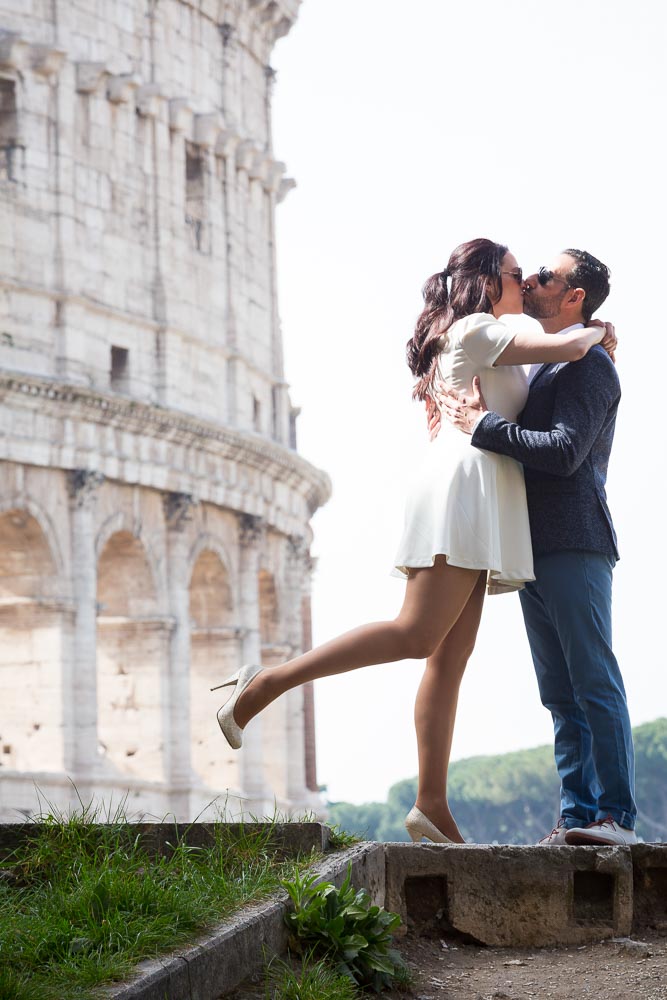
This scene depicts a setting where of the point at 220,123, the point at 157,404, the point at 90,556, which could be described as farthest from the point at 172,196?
the point at 90,556

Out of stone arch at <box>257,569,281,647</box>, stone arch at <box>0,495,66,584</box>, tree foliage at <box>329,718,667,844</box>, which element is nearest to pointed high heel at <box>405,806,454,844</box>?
stone arch at <box>0,495,66,584</box>

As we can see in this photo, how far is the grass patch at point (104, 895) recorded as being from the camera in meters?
4.36

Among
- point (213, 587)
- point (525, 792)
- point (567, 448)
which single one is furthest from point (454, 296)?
point (525, 792)

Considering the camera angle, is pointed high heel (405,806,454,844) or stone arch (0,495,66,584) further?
stone arch (0,495,66,584)

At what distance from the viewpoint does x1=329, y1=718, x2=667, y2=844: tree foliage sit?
2965 inches

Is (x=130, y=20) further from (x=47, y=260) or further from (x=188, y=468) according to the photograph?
(x=188, y=468)

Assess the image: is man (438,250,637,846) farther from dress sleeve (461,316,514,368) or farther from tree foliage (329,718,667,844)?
tree foliage (329,718,667,844)

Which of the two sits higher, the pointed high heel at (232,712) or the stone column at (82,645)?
the stone column at (82,645)

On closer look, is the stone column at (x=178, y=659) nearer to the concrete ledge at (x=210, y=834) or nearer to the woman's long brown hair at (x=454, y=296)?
the woman's long brown hair at (x=454, y=296)

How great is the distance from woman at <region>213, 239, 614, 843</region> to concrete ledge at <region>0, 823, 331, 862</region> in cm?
51

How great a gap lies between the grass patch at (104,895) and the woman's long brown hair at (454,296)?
5.84 feet

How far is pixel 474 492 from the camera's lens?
607 cm

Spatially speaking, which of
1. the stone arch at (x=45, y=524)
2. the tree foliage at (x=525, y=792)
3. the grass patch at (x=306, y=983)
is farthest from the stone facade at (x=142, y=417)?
the tree foliage at (x=525, y=792)

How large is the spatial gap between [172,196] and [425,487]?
23894mm
